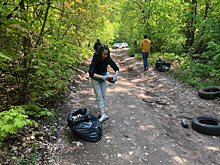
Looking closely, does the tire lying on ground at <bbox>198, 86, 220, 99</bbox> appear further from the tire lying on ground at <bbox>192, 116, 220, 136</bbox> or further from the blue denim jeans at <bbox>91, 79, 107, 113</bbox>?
the blue denim jeans at <bbox>91, 79, 107, 113</bbox>

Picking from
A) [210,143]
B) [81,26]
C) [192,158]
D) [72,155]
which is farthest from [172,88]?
[81,26]

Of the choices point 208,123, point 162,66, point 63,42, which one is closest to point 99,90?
point 63,42

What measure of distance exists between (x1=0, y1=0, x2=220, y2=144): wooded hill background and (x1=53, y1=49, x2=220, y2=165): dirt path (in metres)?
1.00

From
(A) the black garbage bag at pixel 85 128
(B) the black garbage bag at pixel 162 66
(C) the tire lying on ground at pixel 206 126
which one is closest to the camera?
(A) the black garbage bag at pixel 85 128

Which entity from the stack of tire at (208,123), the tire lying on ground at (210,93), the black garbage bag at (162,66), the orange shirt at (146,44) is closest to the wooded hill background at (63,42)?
the black garbage bag at (162,66)

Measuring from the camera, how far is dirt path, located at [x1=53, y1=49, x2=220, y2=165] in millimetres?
3115

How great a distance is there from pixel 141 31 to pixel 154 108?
13407 millimetres

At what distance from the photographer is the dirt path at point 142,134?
312cm

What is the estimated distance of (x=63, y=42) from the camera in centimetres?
523

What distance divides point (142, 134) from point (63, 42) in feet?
12.5

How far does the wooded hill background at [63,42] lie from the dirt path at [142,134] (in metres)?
1.00

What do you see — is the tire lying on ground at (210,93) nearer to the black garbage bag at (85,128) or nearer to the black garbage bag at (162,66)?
the black garbage bag at (162,66)

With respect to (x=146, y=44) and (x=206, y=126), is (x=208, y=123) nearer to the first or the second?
(x=206, y=126)

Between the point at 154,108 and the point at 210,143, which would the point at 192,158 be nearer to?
the point at 210,143
